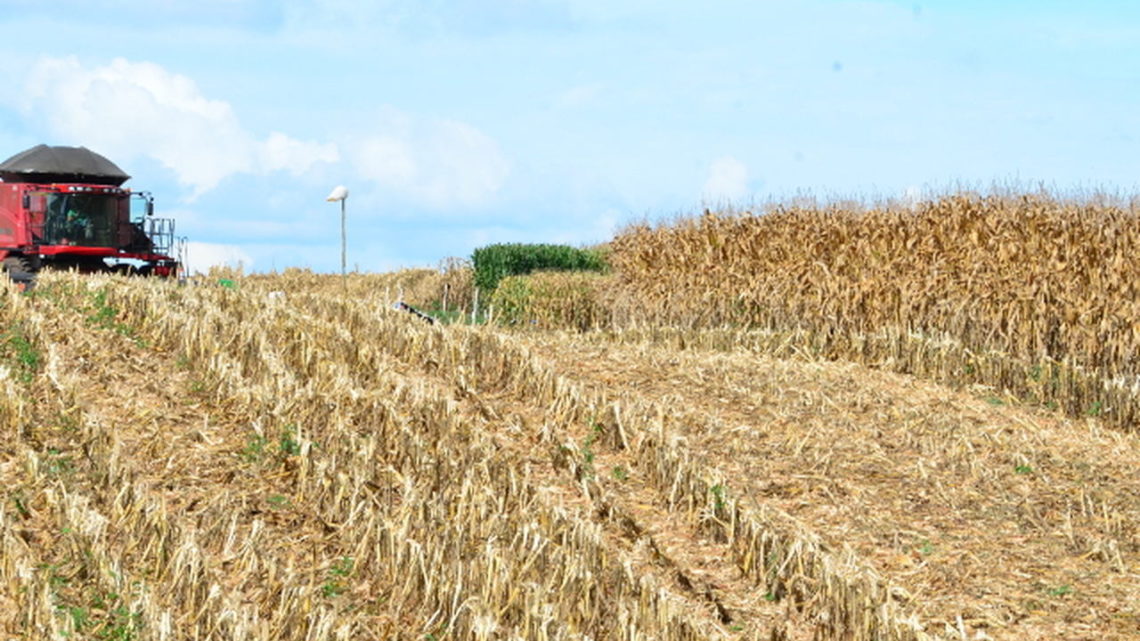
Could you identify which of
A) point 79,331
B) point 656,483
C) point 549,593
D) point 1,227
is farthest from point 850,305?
point 1,227

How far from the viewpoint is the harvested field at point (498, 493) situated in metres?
8.73

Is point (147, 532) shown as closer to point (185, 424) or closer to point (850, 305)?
point (185, 424)

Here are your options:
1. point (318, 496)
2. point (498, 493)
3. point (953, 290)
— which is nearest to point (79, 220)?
point (953, 290)

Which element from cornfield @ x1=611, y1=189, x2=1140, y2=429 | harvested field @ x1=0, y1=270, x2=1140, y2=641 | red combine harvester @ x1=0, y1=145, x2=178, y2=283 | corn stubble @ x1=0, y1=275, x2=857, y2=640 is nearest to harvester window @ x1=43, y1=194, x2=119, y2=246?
red combine harvester @ x1=0, y1=145, x2=178, y2=283

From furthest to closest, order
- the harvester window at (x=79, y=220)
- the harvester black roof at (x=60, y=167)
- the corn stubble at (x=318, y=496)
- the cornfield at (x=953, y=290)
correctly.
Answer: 1. the harvester black roof at (x=60, y=167)
2. the harvester window at (x=79, y=220)
3. the cornfield at (x=953, y=290)
4. the corn stubble at (x=318, y=496)

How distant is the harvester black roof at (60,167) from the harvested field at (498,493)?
20067mm

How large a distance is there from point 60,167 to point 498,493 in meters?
28.4

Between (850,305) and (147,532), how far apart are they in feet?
43.6

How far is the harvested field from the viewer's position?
8727 mm

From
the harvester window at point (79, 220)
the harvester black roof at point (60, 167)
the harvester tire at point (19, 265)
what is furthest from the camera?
the harvester black roof at point (60, 167)

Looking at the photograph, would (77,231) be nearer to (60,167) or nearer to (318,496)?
(60,167)

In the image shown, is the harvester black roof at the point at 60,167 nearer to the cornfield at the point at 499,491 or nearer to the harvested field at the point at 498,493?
the cornfield at the point at 499,491

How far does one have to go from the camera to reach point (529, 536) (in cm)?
966

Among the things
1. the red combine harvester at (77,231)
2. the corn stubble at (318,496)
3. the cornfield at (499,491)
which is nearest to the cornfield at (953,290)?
the cornfield at (499,491)
